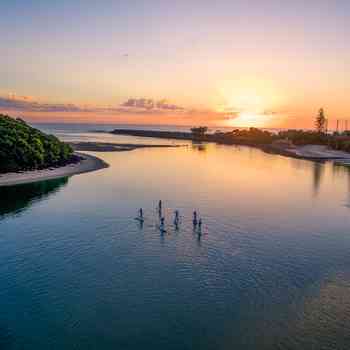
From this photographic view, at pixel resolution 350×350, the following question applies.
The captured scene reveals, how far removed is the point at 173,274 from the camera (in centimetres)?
3005

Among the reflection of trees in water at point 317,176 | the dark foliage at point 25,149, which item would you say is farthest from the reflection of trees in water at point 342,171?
the dark foliage at point 25,149

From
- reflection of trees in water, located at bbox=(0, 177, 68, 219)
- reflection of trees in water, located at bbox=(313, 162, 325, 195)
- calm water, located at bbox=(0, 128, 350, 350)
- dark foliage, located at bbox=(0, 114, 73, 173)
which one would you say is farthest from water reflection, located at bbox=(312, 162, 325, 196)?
dark foliage, located at bbox=(0, 114, 73, 173)

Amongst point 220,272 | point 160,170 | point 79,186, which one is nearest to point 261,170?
point 160,170

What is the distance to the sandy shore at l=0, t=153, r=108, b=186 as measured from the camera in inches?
2730

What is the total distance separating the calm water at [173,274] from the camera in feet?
72.4

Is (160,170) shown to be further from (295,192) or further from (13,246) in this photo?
(13,246)

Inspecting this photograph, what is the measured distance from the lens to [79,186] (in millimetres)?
67625

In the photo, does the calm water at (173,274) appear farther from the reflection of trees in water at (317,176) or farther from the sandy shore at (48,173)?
the reflection of trees in water at (317,176)

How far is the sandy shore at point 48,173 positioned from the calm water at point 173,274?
40.6ft

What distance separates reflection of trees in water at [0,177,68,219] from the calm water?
517 mm

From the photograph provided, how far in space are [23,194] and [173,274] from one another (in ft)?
131

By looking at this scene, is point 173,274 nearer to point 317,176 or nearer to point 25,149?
point 25,149

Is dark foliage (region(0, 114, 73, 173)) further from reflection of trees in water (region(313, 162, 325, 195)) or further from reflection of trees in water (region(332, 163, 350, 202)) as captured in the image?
reflection of trees in water (region(332, 163, 350, 202))

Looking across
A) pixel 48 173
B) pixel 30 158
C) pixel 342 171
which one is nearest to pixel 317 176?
pixel 342 171
